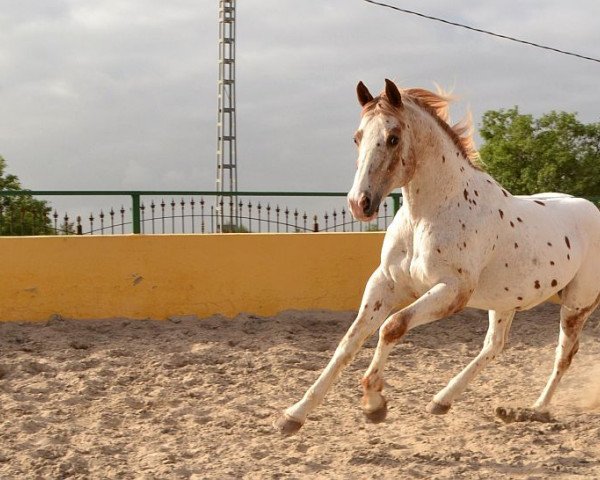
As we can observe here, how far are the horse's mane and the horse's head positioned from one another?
263mm

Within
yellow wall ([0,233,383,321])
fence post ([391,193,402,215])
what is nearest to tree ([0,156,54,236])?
yellow wall ([0,233,383,321])

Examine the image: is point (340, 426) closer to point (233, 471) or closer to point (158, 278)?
point (233, 471)

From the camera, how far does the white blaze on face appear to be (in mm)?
3988

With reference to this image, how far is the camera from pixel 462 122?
16.1 ft

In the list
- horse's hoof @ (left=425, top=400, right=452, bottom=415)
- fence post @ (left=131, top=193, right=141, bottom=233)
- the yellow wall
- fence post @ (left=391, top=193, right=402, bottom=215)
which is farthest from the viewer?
fence post @ (left=391, top=193, right=402, bottom=215)

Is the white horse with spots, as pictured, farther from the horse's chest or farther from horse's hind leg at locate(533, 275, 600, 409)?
horse's hind leg at locate(533, 275, 600, 409)

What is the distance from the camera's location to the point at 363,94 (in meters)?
4.41

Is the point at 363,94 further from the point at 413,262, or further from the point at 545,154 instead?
the point at 545,154

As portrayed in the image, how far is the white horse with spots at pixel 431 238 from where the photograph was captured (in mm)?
4238

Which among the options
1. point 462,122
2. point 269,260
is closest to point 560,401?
point 462,122

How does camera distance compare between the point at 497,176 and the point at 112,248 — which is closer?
the point at 112,248

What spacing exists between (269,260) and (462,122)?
3962mm

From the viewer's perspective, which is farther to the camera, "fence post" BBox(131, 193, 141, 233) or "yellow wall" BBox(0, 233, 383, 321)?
"fence post" BBox(131, 193, 141, 233)

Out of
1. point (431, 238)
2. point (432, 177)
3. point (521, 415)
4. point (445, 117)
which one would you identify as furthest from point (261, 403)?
point (445, 117)
